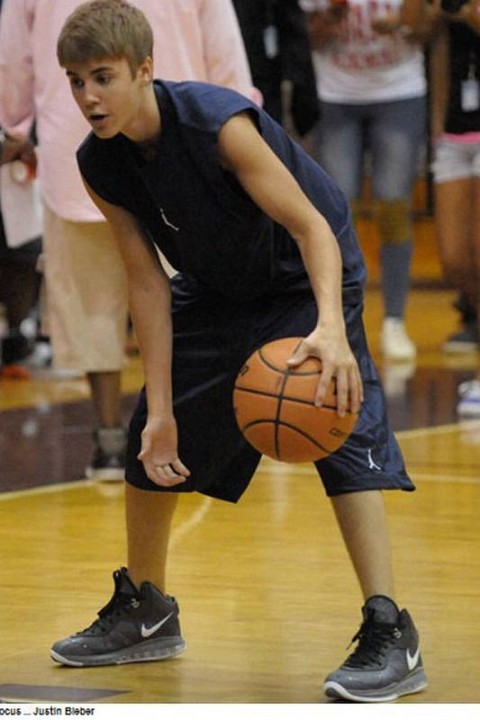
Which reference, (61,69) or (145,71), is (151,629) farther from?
(61,69)

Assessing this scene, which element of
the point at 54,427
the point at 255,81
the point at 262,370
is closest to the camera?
the point at 262,370

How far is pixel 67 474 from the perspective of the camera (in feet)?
24.8

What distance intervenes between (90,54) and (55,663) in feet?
4.69

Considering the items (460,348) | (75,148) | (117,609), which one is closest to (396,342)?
(460,348)

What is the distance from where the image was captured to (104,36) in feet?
14.7

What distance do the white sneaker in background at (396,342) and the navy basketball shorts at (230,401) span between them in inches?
233

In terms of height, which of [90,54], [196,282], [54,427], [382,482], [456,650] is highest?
[90,54]

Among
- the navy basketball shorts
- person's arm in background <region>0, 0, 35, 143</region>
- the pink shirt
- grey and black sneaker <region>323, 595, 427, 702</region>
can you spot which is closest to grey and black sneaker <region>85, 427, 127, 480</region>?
the pink shirt

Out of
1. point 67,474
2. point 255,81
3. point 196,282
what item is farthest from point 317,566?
point 255,81

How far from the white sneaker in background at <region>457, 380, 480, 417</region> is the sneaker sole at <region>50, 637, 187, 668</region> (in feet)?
13.0

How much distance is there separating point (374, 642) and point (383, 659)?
5cm

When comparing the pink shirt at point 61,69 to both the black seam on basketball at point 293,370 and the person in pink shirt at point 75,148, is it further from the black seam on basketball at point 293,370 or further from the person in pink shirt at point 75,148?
the black seam on basketball at point 293,370

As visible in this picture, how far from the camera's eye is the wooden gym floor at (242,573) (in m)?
4.68

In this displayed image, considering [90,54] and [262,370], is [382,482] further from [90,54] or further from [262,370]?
[90,54]
